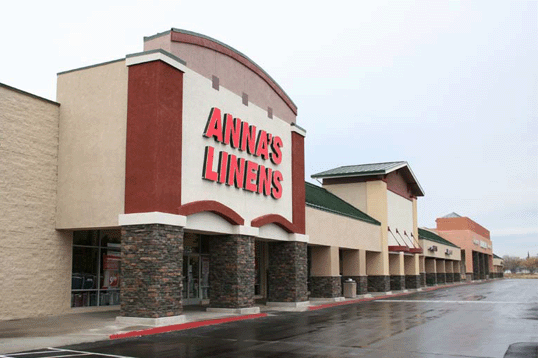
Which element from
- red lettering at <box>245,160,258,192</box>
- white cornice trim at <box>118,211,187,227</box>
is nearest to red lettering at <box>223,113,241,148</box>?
red lettering at <box>245,160,258,192</box>

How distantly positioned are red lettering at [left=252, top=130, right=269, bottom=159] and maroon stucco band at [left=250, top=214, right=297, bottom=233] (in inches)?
115

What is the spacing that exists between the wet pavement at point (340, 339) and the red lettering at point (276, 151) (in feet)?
26.5

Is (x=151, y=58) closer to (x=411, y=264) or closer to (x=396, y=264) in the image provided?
(x=396, y=264)

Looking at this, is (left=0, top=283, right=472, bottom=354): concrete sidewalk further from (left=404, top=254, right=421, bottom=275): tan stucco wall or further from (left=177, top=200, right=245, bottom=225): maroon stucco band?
(left=404, top=254, right=421, bottom=275): tan stucco wall

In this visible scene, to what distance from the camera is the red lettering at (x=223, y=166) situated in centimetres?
2392

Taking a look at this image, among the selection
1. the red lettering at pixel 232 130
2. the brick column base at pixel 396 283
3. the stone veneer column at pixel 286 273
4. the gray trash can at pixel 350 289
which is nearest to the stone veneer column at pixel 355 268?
the gray trash can at pixel 350 289

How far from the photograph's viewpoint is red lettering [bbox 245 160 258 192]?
25984 millimetres

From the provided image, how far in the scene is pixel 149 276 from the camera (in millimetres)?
19734

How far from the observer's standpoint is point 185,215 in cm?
2139

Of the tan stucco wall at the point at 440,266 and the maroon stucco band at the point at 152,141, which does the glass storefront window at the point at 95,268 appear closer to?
the maroon stucco band at the point at 152,141

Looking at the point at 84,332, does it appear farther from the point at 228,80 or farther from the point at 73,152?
the point at 228,80

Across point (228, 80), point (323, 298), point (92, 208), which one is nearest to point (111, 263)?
point (92, 208)

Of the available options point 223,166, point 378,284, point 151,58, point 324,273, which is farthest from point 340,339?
point 378,284

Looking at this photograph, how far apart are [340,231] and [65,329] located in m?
22.8
